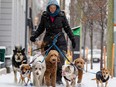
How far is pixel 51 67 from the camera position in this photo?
9.20m

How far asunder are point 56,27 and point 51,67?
1338mm

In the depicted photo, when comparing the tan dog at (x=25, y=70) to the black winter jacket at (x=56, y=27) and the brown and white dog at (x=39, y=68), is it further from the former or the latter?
the brown and white dog at (x=39, y=68)

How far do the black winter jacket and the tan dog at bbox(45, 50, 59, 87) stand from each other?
1142 millimetres

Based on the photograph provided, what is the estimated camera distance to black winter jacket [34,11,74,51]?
10.1 meters

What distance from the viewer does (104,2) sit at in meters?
24.3

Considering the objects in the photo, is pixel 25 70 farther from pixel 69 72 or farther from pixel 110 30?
pixel 110 30

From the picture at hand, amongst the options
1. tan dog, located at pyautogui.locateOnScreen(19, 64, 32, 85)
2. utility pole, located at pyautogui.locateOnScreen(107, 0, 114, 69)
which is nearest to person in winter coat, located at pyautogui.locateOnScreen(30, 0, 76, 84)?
tan dog, located at pyautogui.locateOnScreen(19, 64, 32, 85)

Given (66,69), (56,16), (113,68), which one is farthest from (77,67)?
(113,68)

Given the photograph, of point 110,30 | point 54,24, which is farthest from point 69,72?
point 110,30

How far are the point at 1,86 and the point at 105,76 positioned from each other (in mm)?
2490

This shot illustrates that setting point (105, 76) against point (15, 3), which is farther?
point (15, 3)

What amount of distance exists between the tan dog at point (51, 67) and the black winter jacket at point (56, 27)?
3.75 ft

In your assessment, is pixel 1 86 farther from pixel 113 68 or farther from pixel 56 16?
pixel 113 68

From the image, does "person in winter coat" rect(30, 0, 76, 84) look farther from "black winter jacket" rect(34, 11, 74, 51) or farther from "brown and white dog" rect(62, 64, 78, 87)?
"brown and white dog" rect(62, 64, 78, 87)
